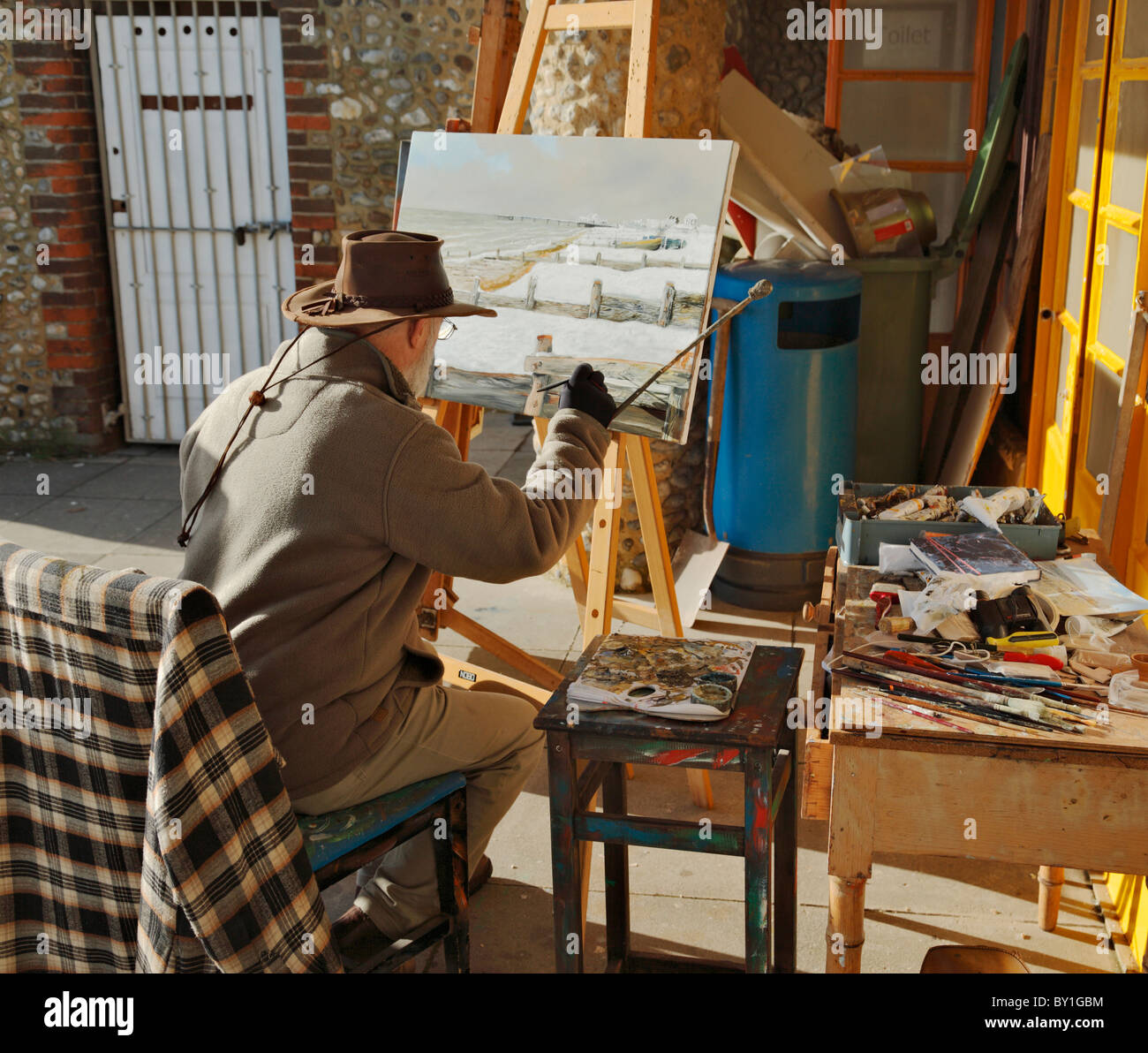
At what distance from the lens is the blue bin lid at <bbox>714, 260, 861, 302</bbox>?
163 inches

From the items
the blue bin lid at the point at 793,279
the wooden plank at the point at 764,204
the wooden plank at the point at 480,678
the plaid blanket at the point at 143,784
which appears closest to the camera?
the plaid blanket at the point at 143,784

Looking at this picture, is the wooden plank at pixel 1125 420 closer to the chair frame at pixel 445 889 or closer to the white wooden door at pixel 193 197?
the chair frame at pixel 445 889

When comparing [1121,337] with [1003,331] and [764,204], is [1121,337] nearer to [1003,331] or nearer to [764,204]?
[1003,331]

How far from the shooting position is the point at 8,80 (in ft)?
19.1

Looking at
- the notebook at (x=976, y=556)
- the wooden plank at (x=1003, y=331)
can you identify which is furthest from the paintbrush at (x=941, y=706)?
the wooden plank at (x=1003, y=331)

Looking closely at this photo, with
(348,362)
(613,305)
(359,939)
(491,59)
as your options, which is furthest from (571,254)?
(359,939)

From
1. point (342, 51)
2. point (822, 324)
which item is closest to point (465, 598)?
point (822, 324)

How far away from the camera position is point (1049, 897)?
2.59 meters

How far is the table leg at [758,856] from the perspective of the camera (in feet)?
6.34

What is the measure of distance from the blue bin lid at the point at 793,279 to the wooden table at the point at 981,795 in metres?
2.56

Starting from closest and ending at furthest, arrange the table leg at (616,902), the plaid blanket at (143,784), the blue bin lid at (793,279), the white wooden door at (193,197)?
the plaid blanket at (143,784)
the table leg at (616,902)
the blue bin lid at (793,279)
the white wooden door at (193,197)
